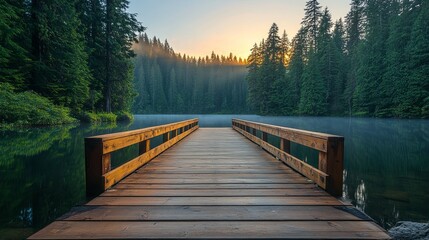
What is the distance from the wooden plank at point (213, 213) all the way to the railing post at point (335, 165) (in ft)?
1.64

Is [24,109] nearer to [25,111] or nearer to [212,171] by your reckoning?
[25,111]

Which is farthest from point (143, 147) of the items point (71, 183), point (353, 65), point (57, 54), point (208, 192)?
point (353, 65)

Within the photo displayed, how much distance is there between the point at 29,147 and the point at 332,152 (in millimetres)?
10503

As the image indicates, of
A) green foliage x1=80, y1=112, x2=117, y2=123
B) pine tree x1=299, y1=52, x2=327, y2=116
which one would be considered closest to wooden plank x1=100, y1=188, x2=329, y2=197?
green foliage x1=80, y1=112, x2=117, y2=123

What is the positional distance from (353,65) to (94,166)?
5377 cm

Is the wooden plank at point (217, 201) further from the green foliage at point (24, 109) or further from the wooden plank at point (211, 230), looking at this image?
the green foliage at point (24, 109)

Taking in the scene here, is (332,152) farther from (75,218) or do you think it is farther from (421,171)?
(421,171)

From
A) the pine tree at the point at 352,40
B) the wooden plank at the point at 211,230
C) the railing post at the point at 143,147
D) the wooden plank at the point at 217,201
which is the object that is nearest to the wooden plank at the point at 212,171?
the railing post at the point at 143,147

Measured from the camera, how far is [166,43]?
141 m

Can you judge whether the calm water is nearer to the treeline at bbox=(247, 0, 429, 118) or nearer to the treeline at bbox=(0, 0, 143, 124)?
the treeline at bbox=(0, 0, 143, 124)

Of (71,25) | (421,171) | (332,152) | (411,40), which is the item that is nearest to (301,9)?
(411,40)

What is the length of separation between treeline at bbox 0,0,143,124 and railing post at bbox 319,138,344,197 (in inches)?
715

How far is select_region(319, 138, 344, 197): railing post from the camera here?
329 cm

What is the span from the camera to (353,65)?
4784cm
